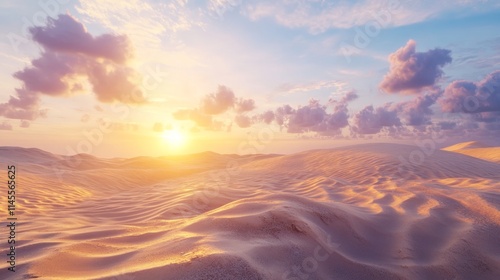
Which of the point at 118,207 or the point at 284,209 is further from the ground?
the point at 284,209

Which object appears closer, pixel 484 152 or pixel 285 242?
pixel 285 242

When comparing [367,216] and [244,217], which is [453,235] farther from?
[244,217]

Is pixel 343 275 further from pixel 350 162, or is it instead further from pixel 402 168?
pixel 350 162

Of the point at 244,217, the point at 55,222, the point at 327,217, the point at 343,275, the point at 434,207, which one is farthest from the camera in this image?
the point at 55,222

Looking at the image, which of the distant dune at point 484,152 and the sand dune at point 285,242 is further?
the distant dune at point 484,152

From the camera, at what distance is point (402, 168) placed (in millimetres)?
10094

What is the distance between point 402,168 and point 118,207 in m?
9.47

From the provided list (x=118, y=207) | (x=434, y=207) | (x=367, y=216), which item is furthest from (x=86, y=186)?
(x=434, y=207)

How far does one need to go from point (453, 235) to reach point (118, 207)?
18.7 feet

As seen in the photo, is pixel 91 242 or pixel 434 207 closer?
pixel 91 242

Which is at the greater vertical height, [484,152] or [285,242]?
[285,242]

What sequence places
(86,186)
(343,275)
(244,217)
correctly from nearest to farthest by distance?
(343,275)
(244,217)
(86,186)

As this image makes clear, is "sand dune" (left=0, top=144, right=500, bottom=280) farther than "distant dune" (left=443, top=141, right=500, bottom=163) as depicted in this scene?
No

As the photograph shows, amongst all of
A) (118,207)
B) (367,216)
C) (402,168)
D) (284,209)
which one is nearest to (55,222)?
(118,207)
